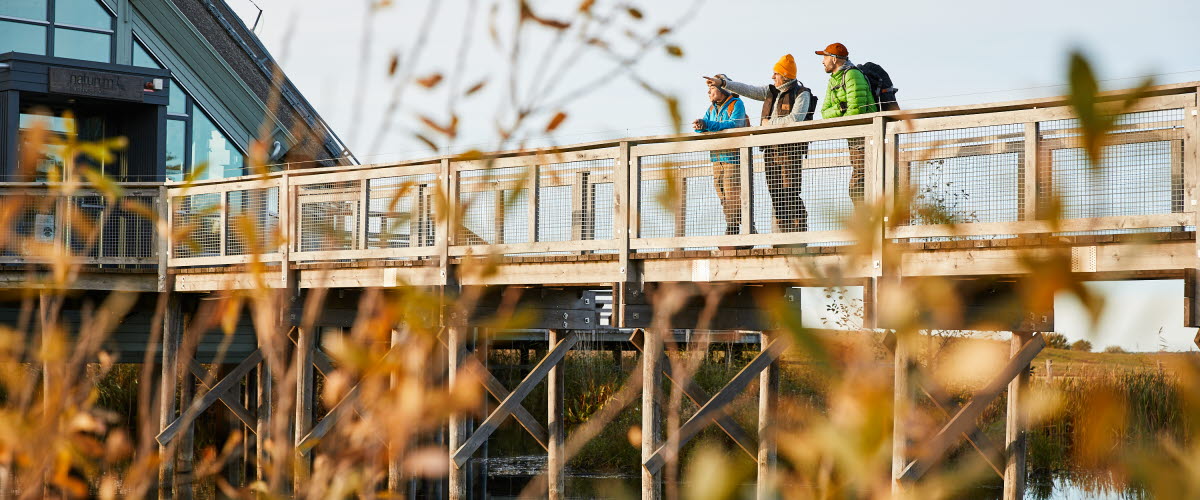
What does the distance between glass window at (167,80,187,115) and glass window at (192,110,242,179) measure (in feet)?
0.78

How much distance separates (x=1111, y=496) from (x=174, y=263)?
467 inches

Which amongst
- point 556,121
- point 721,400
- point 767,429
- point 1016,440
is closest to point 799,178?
point 721,400

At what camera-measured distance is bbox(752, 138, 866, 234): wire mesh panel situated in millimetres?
7805

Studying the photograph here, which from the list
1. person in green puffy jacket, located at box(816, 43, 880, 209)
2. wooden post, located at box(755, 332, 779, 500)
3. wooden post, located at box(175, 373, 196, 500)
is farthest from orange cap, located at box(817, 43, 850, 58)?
wooden post, located at box(175, 373, 196, 500)

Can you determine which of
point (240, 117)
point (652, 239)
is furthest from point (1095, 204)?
point (240, 117)

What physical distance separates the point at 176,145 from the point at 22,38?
102 inches

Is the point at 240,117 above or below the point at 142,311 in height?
Answer: above

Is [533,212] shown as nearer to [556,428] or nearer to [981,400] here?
[556,428]

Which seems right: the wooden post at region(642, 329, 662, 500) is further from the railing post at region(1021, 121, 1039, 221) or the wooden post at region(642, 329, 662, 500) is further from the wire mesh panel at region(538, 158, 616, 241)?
the railing post at region(1021, 121, 1039, 221)

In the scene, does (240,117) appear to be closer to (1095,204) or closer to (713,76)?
(713,76)

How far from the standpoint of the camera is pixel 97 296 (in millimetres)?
14109

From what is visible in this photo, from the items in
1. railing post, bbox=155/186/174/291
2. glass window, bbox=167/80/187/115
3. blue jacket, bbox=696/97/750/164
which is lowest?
railing post, bbox=155/186/174/291

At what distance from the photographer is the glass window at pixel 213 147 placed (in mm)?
18672

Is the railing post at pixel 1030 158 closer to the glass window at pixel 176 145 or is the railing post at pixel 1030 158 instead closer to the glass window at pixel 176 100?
the glass window at pixel 176 145
